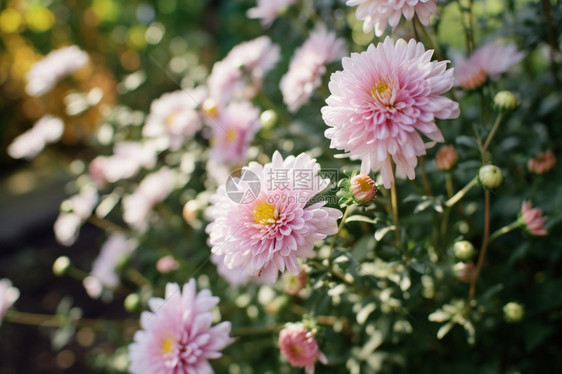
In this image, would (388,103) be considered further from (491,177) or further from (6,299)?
(6,299)

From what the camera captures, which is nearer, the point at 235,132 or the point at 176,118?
the point at 235,132

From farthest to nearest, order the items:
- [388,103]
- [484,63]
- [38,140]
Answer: [38,140]
[484,63]
[388,103]

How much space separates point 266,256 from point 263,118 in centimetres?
53

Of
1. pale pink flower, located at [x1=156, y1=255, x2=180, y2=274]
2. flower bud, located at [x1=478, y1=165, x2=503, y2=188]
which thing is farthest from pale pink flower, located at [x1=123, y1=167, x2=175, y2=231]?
flower bud, located at [x1=478, y1=165, x2=503, y2=188]

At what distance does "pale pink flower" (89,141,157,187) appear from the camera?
1.61 m

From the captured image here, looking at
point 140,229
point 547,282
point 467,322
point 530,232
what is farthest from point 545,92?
point 140,229

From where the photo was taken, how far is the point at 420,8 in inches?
32.2

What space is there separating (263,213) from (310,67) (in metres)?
0.56

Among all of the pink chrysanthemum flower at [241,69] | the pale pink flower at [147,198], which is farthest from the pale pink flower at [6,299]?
the pink chrysanthemum flower at [241,69]

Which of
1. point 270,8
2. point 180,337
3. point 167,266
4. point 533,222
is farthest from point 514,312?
point 270,8

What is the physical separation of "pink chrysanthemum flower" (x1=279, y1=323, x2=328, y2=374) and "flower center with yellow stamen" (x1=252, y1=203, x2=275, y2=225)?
27cm

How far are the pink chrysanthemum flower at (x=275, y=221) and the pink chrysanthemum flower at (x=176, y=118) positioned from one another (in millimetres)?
724

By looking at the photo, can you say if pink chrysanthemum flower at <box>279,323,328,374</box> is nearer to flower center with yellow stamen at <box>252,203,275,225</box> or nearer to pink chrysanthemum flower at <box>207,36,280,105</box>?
flower center with yellow stamen at <box>252,203,275,225</box>

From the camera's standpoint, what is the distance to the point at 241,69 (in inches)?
56.2
